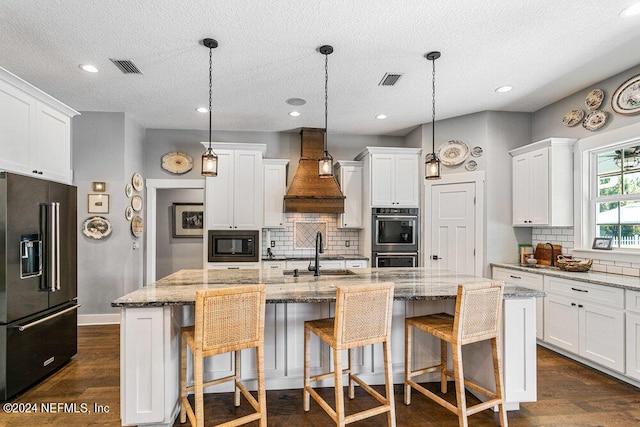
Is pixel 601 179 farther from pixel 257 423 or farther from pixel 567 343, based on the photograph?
pixel 257 423

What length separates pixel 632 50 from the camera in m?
3.03

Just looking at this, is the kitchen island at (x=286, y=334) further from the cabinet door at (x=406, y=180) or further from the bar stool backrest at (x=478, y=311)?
the cabinet door at (x=406, y=180)

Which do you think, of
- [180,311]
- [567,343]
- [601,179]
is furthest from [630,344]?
[180,311]

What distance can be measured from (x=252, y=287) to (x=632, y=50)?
3.76 meters

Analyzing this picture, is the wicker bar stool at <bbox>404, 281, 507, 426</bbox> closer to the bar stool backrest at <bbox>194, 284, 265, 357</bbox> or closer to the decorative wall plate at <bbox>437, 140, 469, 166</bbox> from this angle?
the bar stool backrest at <bbox>194, 284, 265, 357</bbox>

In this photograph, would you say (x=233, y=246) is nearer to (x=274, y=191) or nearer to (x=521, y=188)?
(x=274, y=191)

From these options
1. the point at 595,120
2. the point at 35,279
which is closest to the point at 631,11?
the point at 595,120

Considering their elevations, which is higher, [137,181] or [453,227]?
[137,181]

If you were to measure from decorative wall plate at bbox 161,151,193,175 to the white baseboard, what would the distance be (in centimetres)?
223

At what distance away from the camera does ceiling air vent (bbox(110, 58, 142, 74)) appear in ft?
10.5

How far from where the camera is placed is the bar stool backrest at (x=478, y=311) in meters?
2.17

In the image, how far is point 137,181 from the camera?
5070mm

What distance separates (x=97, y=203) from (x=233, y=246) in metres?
1.86

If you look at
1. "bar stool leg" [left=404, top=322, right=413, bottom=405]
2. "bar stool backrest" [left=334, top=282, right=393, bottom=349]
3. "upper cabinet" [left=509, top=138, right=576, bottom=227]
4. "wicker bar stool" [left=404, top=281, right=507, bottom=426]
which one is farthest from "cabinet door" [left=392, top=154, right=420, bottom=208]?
"bar stool backrest" [left=334, top=282, right=393, bottom=349]
